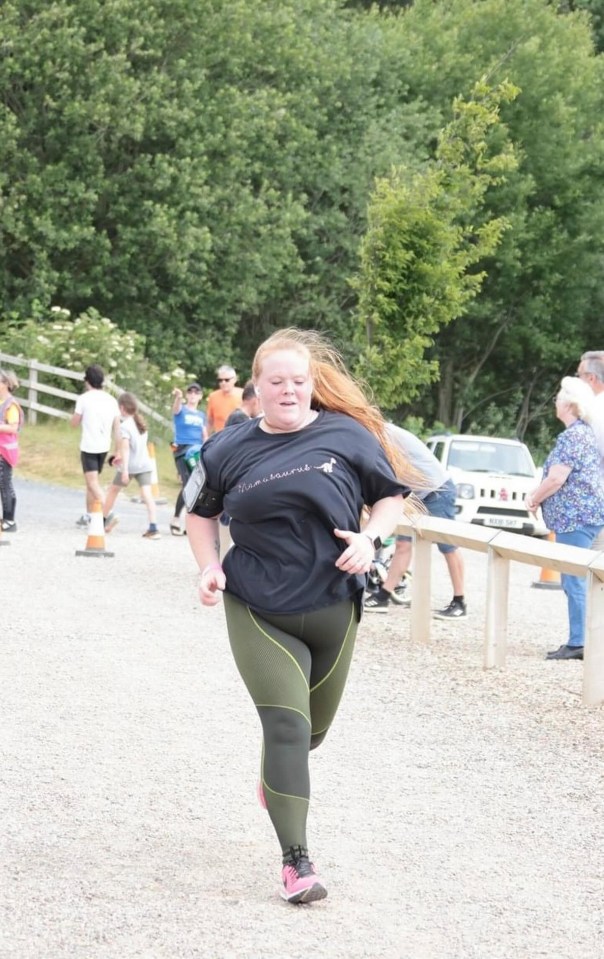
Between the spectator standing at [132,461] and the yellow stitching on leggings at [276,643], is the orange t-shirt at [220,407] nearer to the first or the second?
the spectator standing at [132,461]

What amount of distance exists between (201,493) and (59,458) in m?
21.4

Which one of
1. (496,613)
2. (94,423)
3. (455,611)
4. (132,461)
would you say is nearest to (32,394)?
(132,461)

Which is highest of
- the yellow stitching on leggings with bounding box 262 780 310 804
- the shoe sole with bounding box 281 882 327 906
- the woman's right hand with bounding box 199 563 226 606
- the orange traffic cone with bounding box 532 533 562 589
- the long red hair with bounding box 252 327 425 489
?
the long red hair with bounding box 252 327 425 489

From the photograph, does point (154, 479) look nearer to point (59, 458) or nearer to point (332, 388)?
point (59, 458)

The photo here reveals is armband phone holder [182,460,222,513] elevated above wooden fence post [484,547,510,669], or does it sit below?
above

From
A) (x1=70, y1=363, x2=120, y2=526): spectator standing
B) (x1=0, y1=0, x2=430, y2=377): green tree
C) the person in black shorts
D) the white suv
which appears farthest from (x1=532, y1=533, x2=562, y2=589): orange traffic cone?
(x1=0, y1=0, x2=430, y2=377): green tree

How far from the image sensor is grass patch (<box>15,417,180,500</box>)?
82.9 feet

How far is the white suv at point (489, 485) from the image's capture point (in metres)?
21.7

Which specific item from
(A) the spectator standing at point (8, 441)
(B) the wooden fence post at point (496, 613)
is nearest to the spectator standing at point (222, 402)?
(A) the spectator standing at point (8, 441)

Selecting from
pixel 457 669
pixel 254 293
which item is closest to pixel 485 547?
pixel 457 669

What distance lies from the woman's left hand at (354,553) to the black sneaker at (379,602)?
7.96 meters

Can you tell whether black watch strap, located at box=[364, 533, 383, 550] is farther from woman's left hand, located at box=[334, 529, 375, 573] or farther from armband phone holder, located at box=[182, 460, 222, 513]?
armband phone holder, located at box=[182, 460, 222, 513]

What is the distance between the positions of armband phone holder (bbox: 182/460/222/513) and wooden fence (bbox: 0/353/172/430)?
76.2 ft

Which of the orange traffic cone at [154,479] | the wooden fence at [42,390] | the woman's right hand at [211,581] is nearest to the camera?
the woman's right hand at [211,581]
